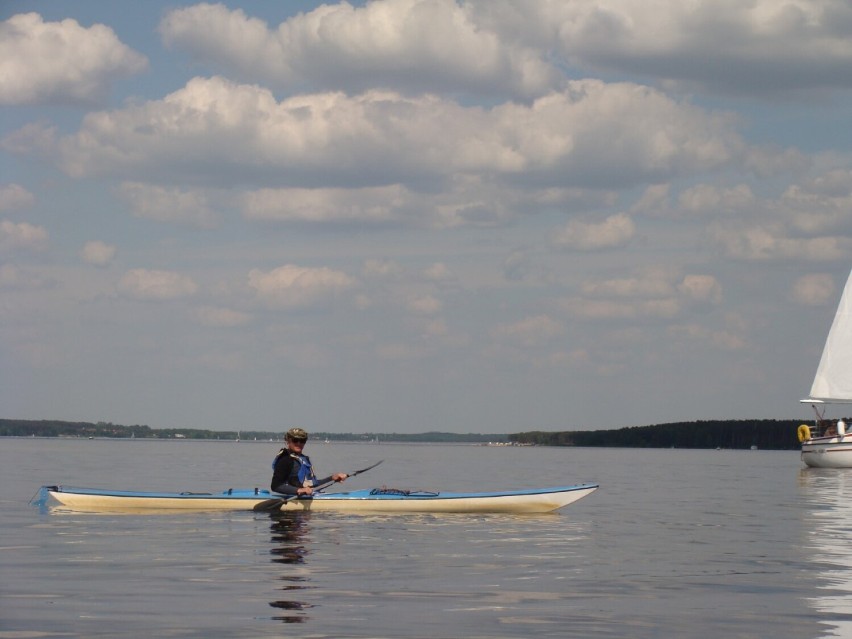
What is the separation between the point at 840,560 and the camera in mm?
22703

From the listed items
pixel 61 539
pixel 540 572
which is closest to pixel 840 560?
pixel 540 572

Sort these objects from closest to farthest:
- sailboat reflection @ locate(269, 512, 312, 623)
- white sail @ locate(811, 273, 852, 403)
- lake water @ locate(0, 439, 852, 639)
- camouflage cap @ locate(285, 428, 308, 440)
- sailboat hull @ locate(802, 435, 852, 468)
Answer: lake water @ locate(0, 439, 852, 639) → sailboat reflection @ locate(269, 512, 312, 623) → camouflage cap @ locate(285, 428, 308, 440) → white sail @ locate(811, 273, 852, 403) → sailboat hull @ locate(802, 435, 852, 468)

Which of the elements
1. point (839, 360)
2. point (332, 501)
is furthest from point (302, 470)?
point (839, 360)

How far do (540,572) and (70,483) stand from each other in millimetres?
37662

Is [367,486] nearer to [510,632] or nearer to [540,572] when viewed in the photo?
[540,572]

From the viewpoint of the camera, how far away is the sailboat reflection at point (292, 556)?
606 inches

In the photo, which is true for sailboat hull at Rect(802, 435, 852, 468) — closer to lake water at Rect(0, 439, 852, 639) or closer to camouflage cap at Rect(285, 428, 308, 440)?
lake water at Rect(0, 439, 852, 639)

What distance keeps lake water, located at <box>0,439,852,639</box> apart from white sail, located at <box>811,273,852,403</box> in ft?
156

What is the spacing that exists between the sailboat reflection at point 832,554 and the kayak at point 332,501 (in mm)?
6524

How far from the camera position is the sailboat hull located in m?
82.1

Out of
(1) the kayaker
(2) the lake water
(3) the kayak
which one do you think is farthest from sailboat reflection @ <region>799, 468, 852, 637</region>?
(1) the kayaker

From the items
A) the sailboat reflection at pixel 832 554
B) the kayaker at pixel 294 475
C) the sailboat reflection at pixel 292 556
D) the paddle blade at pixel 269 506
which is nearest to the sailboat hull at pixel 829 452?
the sailboat reflection at pixel 832 554

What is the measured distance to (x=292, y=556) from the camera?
22.1 m

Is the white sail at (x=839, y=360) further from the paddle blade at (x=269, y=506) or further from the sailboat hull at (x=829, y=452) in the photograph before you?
the paddle blade at (x=269, y=506)
